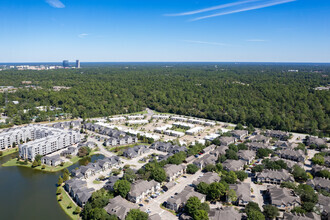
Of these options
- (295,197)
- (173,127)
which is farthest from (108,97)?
(295,197)

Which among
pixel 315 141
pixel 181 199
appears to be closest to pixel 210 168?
pixel 181 199

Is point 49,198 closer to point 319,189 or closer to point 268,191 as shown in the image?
point 268,191

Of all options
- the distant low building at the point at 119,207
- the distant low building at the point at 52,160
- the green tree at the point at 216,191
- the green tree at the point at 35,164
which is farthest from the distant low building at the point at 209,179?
the green tree at the point at 35,164

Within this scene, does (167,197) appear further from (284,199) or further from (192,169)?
(284,199)

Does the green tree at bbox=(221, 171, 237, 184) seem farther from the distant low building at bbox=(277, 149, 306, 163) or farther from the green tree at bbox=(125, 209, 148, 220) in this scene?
the distant low building at bbox=(277, 149, 306, 163)

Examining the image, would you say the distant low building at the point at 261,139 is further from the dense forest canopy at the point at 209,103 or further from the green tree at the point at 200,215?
the green tree at the point at 200,215

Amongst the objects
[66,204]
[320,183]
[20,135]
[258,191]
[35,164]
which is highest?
[20,135]
